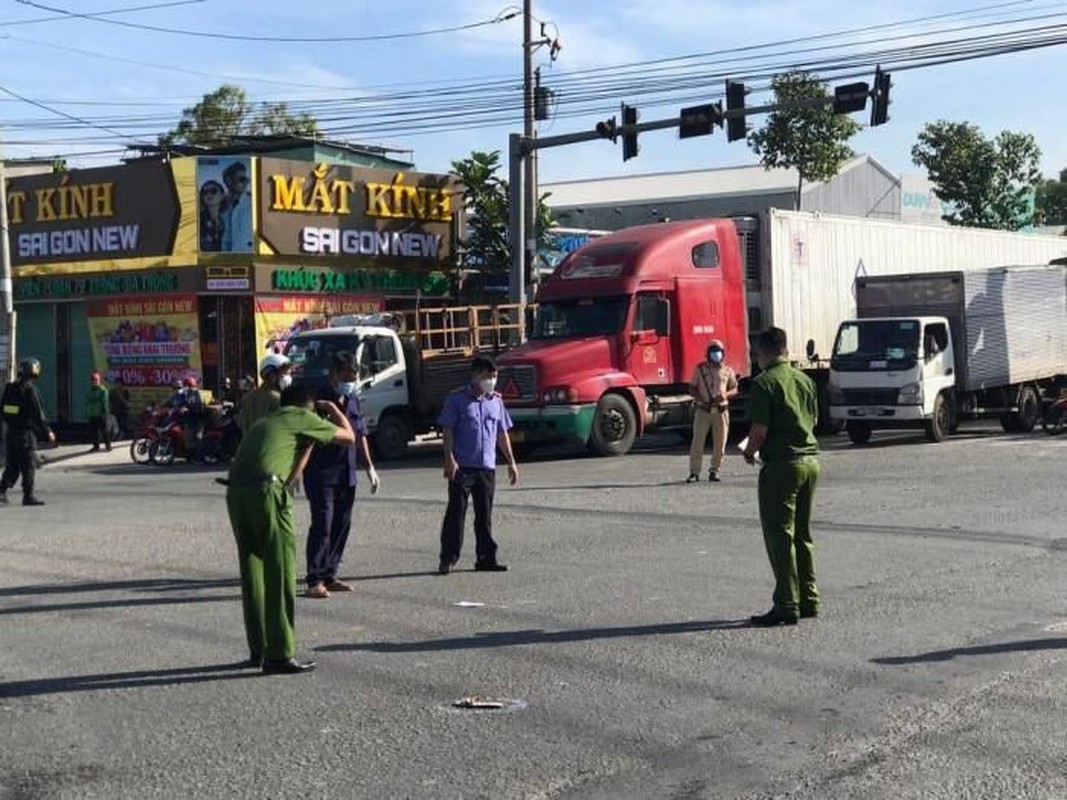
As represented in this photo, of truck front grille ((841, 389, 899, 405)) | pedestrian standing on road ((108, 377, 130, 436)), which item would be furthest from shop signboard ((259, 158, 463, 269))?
truck front grille ((841, 389, 899, 405))

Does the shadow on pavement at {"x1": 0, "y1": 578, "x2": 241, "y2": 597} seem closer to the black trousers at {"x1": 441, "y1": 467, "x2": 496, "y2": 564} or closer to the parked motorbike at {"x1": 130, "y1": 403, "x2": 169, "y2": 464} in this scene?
the black trousers at {"x1": 441, "y1": 467, "x2": 496, "y2": 564}

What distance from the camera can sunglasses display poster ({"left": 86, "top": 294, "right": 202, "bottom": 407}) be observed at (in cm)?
2875

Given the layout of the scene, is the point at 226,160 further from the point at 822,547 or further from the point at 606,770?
the point at 606,770

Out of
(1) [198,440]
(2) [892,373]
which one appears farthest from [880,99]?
(1) [198,440]

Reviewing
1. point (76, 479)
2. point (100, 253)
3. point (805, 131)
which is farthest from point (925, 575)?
point (805, 131)

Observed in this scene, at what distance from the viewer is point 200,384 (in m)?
Result: 28.6

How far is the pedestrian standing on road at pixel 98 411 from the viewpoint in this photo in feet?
84.5

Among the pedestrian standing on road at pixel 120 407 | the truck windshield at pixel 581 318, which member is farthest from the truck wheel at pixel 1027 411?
→ the pedestrian standing on road at pixel 120 407

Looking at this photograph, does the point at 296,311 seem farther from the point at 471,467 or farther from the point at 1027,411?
the point at 471,467

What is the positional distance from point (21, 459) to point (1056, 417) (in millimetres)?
16672

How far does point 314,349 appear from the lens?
22125 millimetres

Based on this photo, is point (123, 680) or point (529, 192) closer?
point (123, 680)

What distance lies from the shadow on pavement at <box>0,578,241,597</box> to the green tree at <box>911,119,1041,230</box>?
44661mm

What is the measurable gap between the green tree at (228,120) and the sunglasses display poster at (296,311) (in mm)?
23647
